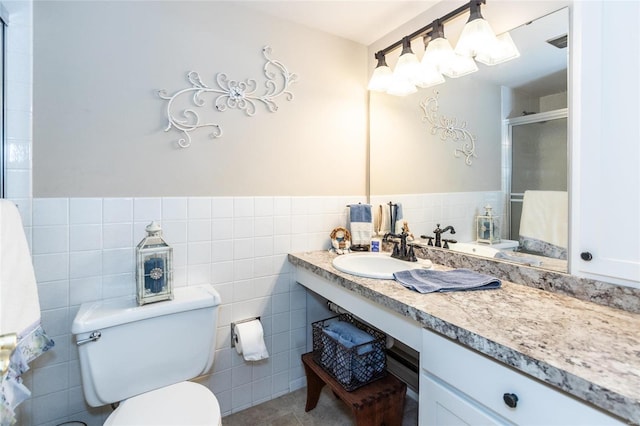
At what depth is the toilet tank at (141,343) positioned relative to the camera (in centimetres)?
112

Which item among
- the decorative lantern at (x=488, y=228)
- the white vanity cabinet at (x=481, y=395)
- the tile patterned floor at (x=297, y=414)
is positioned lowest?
the tile patterned floor at (x=297, y=414)

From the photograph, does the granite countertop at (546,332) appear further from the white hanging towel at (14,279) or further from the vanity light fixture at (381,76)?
the vanity light fixture at (381,76)

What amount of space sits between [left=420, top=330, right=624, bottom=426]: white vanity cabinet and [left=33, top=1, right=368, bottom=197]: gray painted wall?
1.17 metres

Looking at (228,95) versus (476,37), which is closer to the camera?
(476,37)

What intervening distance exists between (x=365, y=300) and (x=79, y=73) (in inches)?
59.7

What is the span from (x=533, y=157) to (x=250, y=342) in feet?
4.93

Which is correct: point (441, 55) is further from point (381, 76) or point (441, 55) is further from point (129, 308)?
point (129, 308)

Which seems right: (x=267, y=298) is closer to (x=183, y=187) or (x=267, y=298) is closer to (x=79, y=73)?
(x=183, y=187)

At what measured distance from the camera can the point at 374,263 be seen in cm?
166

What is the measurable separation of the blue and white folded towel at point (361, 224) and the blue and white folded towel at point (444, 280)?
22.0 inches

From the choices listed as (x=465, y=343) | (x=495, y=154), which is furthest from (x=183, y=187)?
(x=495, y=154)

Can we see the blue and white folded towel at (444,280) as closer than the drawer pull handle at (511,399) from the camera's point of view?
No

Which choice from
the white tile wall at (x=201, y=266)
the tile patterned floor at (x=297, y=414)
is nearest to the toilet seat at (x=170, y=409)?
the white tile wall at (x=201, y=266)

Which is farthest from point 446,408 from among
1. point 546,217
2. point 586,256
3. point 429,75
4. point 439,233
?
point 429,75
